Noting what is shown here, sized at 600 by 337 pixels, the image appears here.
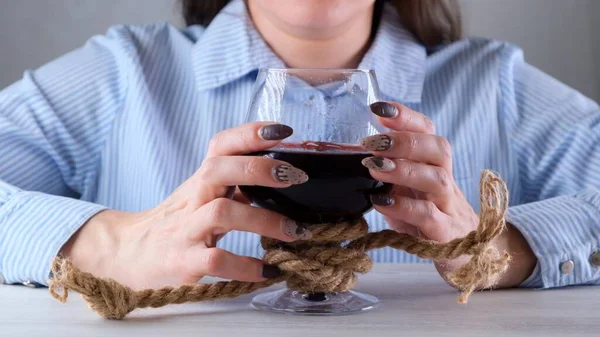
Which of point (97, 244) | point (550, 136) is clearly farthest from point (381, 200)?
point (550, 136)

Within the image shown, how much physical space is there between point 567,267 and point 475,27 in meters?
1.40

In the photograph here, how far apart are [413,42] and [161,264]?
0.91 m

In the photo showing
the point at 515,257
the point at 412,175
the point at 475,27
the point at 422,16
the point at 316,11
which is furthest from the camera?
the point at 475,27

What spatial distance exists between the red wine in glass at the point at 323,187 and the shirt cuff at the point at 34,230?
402 millimetres

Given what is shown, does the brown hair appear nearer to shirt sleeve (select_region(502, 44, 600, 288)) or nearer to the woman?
the woman

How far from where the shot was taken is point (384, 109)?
89 cm

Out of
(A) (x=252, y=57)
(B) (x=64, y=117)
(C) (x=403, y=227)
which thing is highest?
(A) (x=252, y=57)

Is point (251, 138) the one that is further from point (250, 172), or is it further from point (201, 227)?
point (201, 227)

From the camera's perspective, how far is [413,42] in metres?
1.76

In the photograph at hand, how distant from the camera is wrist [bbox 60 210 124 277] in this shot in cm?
114

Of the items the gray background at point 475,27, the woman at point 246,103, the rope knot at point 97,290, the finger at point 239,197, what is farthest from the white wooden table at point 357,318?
the gray background at point 475,27

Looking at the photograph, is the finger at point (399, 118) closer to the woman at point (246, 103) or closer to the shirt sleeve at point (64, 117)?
the woman at point (246, 103)

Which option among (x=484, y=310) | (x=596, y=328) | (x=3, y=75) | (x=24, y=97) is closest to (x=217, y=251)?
(x=484, y=310)

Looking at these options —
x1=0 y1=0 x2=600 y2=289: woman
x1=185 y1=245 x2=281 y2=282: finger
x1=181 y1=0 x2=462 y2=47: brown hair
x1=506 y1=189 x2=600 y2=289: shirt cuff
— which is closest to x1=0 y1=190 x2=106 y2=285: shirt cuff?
x1=0 y1=0 x2=600 y2=289: woman
